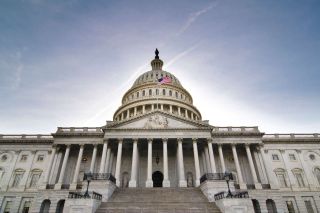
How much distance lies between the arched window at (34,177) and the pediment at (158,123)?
16767mm

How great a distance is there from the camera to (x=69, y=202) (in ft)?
62.2

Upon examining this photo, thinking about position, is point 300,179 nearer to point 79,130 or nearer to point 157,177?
point 157,177

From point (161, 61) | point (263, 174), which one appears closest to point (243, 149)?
point (263, 174)

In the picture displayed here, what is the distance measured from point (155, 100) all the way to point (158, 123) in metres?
17.6

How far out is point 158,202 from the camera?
72.3 ft

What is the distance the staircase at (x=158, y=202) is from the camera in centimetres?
1997

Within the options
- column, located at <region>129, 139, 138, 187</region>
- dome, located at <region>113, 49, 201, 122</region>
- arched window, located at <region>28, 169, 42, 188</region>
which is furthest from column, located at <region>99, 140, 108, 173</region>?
dome, located at <region>113, 49, 201, 122</region>

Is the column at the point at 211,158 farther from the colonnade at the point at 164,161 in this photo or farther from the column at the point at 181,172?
the column at the point at 181,172

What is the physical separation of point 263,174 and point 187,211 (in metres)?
22.2

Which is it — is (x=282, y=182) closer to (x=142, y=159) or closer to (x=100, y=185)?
(x=142, y=159)

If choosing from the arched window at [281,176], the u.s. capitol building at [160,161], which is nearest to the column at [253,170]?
the u.s. capitol building at [160,161]

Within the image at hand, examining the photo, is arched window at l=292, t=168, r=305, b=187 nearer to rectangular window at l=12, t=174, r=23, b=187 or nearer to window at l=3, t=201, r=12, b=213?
rectangular window at l=12, t=174, r=23, b=187

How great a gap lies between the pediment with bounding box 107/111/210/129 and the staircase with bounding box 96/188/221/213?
37.3 ft

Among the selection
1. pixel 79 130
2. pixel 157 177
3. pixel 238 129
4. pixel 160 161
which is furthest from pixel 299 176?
pixel 79 130
